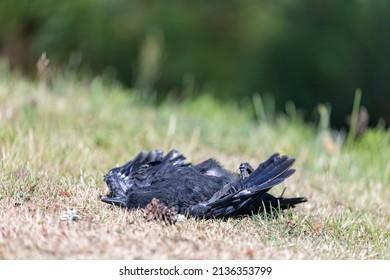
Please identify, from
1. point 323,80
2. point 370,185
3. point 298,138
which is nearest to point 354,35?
point 323,80

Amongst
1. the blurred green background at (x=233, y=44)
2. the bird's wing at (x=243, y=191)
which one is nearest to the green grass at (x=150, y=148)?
the bird's wing at (x=243, y=191)

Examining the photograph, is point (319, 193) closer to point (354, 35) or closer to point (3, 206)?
point (3, 206)

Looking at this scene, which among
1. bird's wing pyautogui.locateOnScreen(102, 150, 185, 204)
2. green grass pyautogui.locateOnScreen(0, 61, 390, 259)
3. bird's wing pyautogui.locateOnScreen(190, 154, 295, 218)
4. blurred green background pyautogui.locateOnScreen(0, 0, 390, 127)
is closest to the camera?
green grass pyautogui.locateOnScreen(0, 61, 390, 259)

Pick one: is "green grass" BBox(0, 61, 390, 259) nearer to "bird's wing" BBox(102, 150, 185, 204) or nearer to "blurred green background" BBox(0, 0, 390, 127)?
"bird's wing" BBox(102, 150, 185, 204)

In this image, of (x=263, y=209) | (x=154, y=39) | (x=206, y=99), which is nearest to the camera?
(x=263, y=209)

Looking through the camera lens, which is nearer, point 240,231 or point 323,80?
point 240,231

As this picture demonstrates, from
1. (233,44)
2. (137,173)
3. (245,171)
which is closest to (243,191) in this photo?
(245,171)

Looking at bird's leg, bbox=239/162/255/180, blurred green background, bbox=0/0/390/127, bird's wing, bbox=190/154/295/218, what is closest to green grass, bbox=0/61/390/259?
bird's wing, bbox=190/154/295/218
